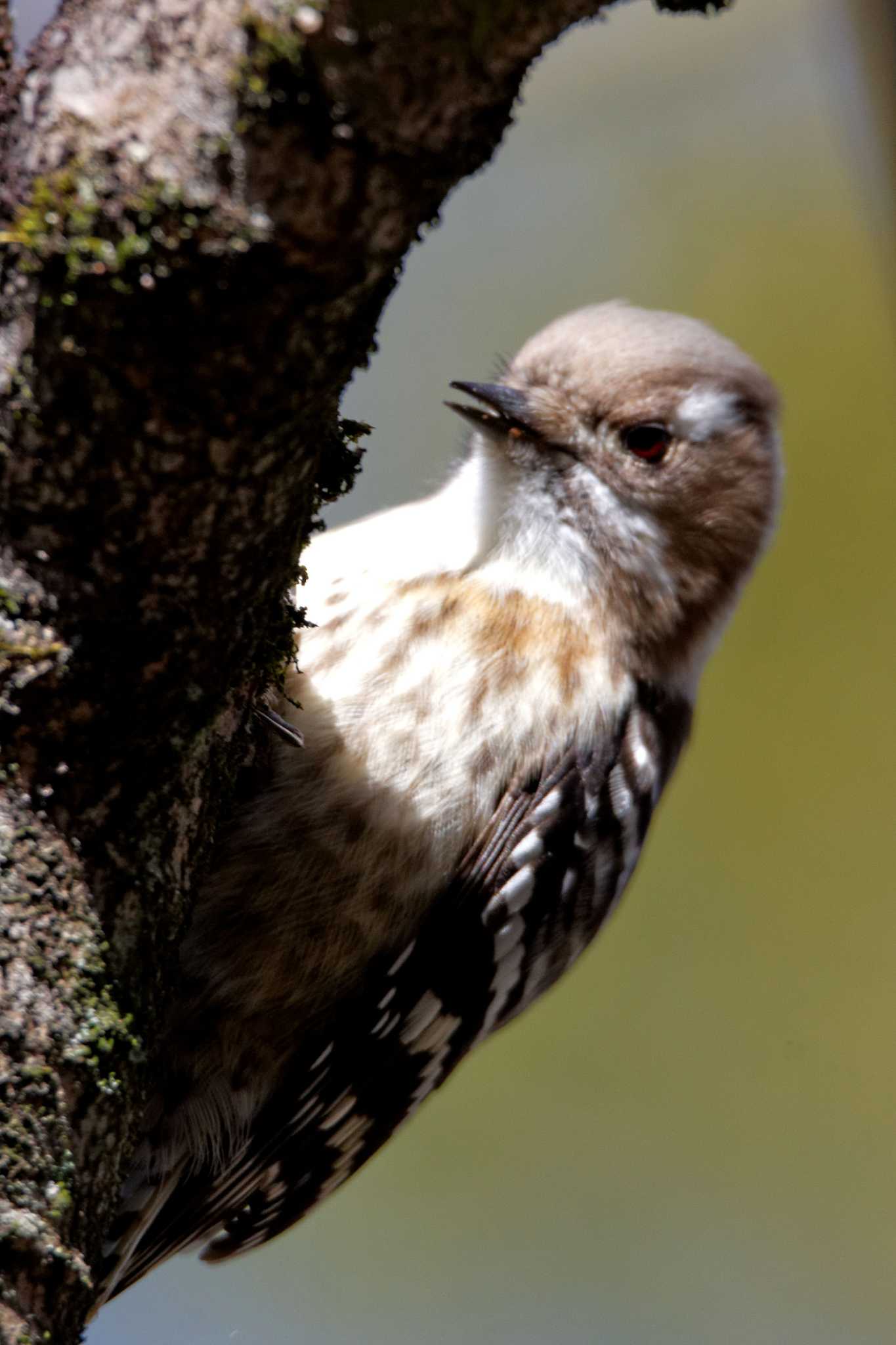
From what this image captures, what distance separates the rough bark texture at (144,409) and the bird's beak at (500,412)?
1.58 m

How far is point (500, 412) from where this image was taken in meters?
3.44

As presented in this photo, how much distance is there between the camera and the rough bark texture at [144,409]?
140 centimetres

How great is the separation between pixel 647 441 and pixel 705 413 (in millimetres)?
219

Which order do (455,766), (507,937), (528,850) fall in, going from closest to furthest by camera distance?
(455,766), (528,850), (507,937)

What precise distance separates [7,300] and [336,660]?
162cm

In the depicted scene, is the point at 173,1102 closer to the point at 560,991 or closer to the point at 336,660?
the point at 336,660

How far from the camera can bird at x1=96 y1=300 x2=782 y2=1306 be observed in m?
2.93

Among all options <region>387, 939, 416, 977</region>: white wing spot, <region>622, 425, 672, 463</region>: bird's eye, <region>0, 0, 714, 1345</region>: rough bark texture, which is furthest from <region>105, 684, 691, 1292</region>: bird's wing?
<region>0, 0, 714, 1345</region>: rough bark texture

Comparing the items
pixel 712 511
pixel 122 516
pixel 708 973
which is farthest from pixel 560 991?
pixel 122 516

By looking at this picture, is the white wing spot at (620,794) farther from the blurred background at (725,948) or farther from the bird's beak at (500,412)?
the blurred background at (725,948)

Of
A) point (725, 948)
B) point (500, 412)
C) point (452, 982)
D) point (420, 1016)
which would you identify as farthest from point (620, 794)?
point (725, 948)

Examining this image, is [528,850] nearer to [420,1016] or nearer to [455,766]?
[455,766]

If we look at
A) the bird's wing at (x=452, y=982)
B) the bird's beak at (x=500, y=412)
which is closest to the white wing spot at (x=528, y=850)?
the bird's wing at (x=452, y=982)

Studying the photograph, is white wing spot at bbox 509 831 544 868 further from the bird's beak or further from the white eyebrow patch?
the white eyebrow patch
